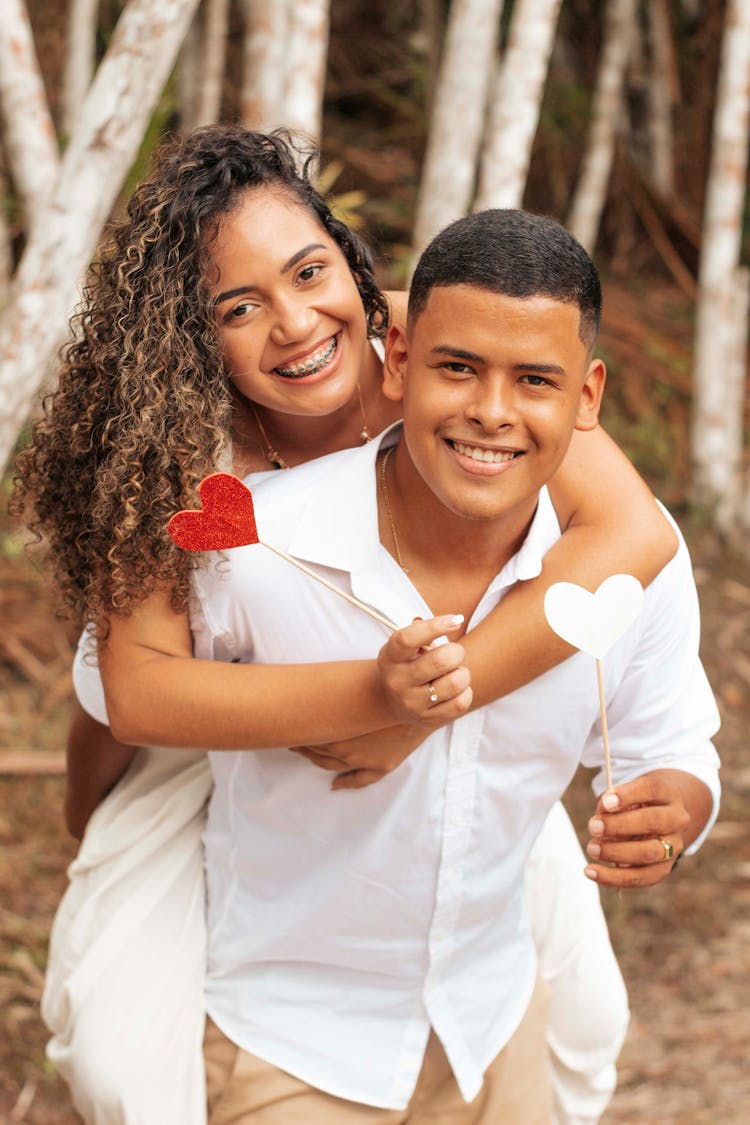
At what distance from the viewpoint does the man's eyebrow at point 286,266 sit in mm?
2361

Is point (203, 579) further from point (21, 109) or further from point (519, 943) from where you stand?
point (21, 109)

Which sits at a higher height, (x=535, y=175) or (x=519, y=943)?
(x=519, y=943)

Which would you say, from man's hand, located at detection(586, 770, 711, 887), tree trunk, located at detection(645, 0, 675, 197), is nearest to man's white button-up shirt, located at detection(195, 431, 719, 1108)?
man's hand, located at detection(586, 770, 711, 887)

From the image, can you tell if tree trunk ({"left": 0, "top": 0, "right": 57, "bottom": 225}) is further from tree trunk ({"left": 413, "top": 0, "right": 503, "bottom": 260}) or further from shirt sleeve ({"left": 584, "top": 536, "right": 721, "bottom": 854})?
shirt sleeve ({"left": 584, "top": 536, "right": 721, "bottom": 854})

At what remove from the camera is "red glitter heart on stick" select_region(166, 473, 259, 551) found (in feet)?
6.30

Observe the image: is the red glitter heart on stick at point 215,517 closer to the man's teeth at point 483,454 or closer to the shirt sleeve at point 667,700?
the man's teeth at point 483,454

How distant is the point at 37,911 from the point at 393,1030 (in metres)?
2.18

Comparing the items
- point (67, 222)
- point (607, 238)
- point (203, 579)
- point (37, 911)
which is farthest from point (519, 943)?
point (607, 238)

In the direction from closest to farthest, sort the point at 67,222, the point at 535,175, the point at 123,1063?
the point at 123,1063 < the point at 67,222 < the point at 535,175

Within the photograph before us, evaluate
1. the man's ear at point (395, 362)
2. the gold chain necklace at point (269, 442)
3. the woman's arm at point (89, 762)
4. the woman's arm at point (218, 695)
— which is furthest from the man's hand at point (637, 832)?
the woman's arm at point (89, 762)

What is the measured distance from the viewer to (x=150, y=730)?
6.99ft

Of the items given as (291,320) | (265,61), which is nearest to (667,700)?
(291,320)

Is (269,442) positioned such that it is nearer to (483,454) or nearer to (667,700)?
(483,454)

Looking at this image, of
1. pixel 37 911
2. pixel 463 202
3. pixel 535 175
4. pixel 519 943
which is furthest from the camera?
pixel 535 175
